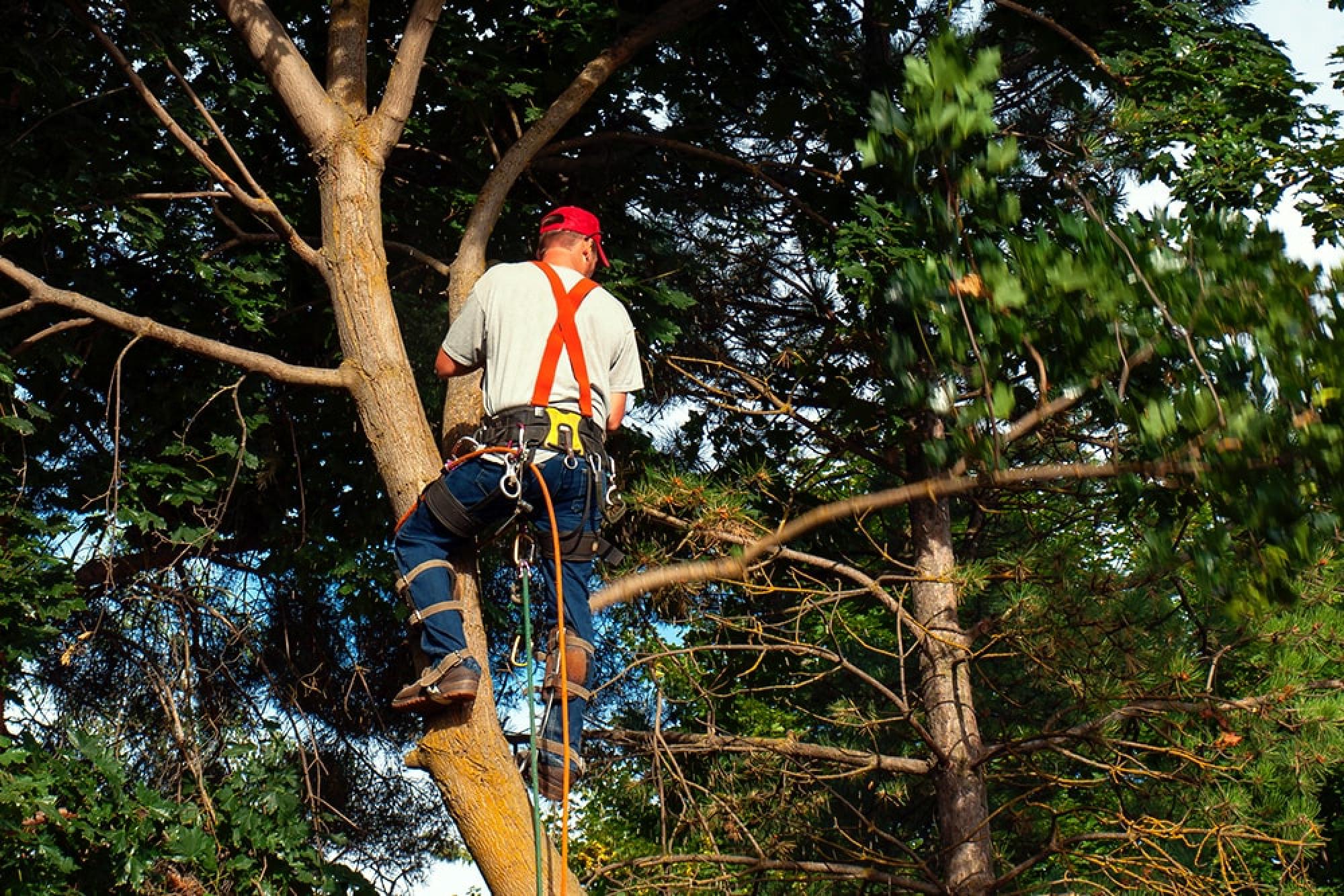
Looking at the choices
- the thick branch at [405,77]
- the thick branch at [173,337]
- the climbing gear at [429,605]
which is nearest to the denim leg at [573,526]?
the climbing gear at [429,605]

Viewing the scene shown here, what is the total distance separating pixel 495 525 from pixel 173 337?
1.44m

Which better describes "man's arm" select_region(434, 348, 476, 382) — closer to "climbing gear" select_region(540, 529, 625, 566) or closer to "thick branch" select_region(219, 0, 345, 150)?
"climbing gear" select_region(540, 529, 625, 566)

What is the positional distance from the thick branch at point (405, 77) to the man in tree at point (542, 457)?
86 centimetres

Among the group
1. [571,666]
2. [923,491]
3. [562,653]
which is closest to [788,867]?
[571,666]

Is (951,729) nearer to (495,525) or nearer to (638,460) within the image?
(638,460)

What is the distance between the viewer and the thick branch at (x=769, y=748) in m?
8.29

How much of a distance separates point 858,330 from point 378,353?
3566 mm

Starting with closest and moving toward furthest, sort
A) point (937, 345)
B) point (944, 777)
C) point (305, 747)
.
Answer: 1. point (937, 345)
2. point (305, 747)
3. point (944, 777)

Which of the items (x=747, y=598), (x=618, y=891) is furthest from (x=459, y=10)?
(x=618, y=891)

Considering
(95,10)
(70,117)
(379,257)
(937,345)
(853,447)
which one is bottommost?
(937,345)

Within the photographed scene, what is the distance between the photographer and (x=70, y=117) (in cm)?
694

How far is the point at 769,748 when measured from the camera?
834 centimetres

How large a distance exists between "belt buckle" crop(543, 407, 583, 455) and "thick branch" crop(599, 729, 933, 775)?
139 inches

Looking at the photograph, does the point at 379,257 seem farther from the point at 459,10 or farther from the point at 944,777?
the point at 944,777
